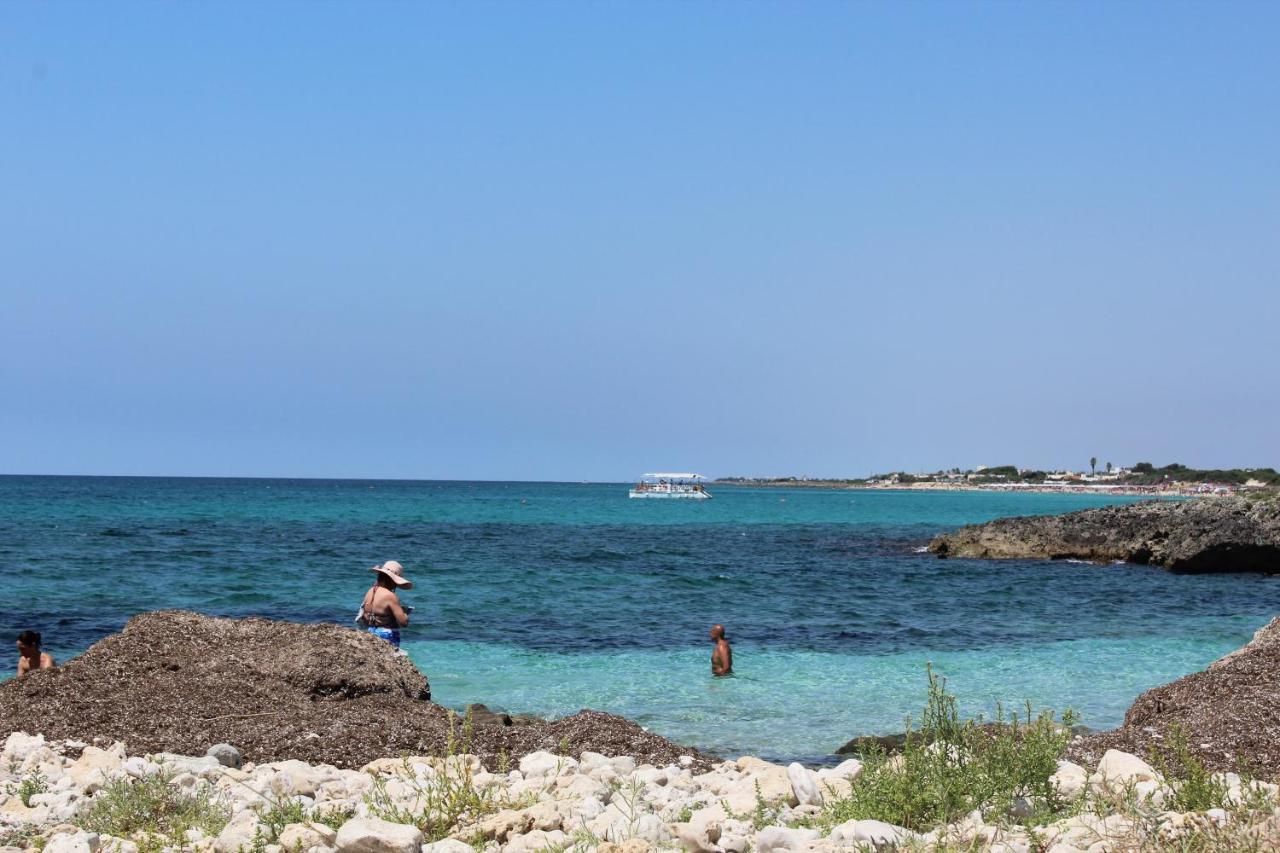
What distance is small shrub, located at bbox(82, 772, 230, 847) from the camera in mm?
6675

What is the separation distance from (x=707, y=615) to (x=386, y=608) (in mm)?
13422

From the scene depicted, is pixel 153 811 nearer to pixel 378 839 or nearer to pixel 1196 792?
pixel 378 839

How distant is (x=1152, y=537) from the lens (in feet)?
139

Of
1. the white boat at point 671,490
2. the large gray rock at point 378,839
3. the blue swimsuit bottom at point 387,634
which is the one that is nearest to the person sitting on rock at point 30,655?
the blue swimsuit bottom at point 387,634

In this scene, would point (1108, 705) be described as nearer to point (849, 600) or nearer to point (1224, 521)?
point (849, 600)

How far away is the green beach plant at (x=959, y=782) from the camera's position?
5988 mm

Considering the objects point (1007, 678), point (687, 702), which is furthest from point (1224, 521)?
point (687, 702)

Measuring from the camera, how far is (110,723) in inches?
394

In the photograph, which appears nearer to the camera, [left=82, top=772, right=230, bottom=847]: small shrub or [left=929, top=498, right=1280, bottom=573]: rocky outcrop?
[left=82, top=772, right=230, bottom=847]: small shrub

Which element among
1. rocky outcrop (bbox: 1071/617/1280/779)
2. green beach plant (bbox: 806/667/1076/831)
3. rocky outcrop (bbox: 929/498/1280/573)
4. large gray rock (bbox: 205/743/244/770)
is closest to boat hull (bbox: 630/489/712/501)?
rocky outcrop (bbox: 929/498/1280/573)

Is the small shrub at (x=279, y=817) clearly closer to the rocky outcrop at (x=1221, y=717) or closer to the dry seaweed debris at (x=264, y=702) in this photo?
the dry seaweed debris at (x=264, y=702)

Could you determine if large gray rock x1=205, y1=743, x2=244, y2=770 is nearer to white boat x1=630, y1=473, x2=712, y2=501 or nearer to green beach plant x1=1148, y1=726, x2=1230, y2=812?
green beach plant x1=1148, y1=726, x2=1230, y2=812

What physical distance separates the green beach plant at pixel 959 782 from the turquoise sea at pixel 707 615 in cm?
564

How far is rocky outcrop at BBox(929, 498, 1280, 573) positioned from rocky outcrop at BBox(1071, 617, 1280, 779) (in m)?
29.6
